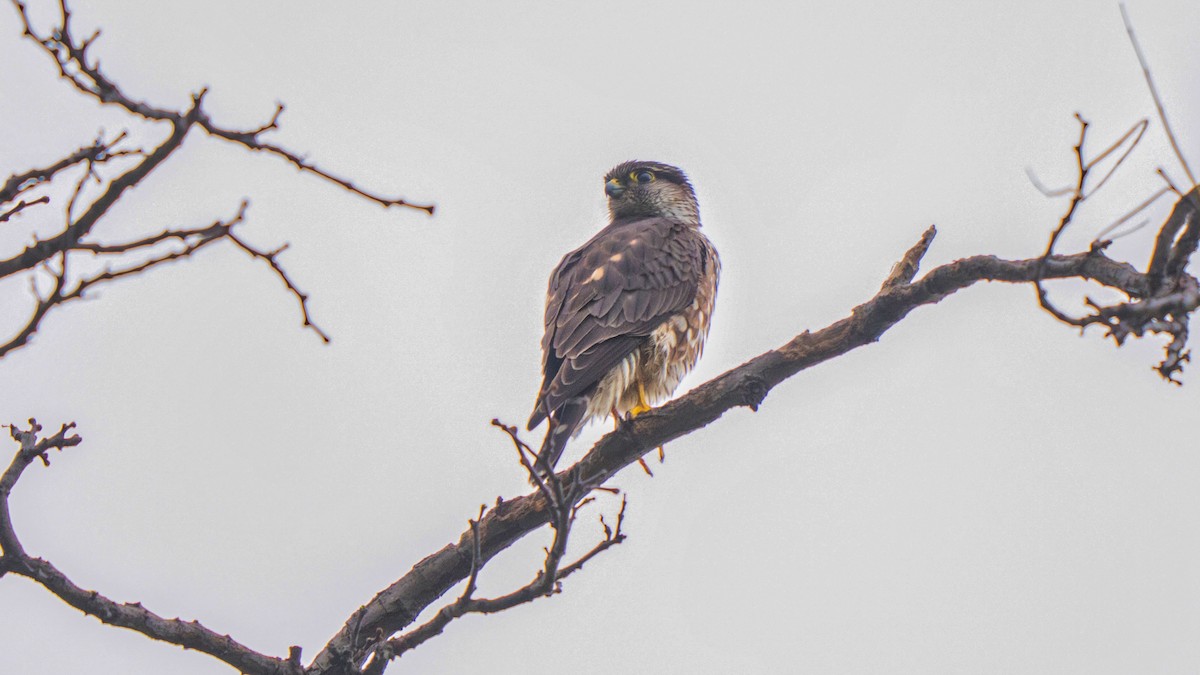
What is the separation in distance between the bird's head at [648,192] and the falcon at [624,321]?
2.60 ft

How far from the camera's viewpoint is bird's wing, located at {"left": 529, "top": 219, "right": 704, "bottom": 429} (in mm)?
5734

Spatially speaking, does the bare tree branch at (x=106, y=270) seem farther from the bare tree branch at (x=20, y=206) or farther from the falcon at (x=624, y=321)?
the falcon at (x=624, y=321)

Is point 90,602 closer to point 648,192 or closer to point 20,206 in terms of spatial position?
point 20,206

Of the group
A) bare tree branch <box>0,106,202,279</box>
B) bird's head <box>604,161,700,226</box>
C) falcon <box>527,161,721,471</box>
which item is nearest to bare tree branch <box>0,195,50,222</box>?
bare tree branch <box>0,106,202,279</box>

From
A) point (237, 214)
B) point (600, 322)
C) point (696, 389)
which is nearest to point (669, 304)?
point (600, 322)

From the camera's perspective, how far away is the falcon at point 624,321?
18.7ft

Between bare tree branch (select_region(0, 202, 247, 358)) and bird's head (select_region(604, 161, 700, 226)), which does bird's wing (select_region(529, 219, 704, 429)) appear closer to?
bird's head (select_region(604, 161, 700, 226))

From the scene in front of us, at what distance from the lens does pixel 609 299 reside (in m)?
6.14

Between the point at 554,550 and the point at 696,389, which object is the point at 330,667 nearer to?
the point at 554,550

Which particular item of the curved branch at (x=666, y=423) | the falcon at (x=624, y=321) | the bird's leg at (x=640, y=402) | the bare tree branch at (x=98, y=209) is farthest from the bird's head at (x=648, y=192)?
the bare tree branch at (x=98, y=209)

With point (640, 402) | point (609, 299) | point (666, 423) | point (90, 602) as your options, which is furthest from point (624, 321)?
point (90, 602)

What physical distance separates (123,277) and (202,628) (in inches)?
63.0

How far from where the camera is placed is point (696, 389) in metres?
4.54

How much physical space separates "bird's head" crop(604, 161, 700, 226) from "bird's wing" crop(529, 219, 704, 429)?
3.31 ft
